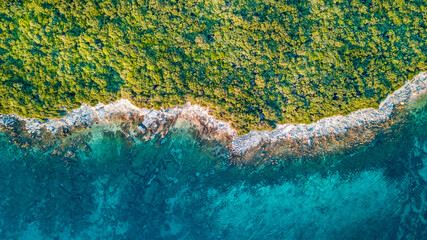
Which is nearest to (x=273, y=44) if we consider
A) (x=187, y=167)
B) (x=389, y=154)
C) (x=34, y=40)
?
(x=187, y=167)

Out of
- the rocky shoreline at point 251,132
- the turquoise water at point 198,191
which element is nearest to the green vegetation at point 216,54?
the rocky shoreline at point 251,132

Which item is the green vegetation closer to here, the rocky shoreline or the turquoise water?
the rocky shoreline

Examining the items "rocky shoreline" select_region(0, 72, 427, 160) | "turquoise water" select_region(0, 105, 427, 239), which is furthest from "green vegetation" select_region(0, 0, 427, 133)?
"turquoise water" select_region(0, 105, 427, 239)

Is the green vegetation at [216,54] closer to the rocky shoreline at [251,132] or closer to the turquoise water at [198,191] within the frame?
the rocky shoreline at [251,132]

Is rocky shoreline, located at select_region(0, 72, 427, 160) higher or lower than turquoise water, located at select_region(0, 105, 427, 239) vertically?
higher

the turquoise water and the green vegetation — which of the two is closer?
the green vegetation

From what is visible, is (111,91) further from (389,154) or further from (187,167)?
(389,154)
